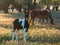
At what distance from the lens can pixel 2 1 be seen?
4184 cm

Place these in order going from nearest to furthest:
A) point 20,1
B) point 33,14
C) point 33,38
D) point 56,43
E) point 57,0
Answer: point 56,43 → point 33,38 → point 33,14 → point 57,0 → point 20,1

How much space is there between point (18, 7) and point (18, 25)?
33631mm

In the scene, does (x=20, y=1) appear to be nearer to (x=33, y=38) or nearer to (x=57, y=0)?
(x=57, y=0)

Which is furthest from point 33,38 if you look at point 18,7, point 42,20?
point 18,7

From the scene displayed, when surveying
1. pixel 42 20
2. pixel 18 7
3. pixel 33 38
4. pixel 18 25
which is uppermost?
pixel 18 25

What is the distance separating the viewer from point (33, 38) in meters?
11.8

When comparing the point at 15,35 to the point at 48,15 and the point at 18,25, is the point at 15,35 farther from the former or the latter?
the point at 48,15

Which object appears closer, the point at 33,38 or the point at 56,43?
the point at 56,43

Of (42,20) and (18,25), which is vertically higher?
(18,25)

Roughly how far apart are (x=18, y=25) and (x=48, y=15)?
863 centimetres

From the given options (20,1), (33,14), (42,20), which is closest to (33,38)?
(33,14)

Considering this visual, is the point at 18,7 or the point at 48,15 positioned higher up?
the point at 48,15

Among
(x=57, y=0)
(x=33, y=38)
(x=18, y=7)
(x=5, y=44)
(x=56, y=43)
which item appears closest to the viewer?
(x=5, y=44)

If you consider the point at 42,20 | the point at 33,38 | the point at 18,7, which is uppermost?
the point at 33,38
